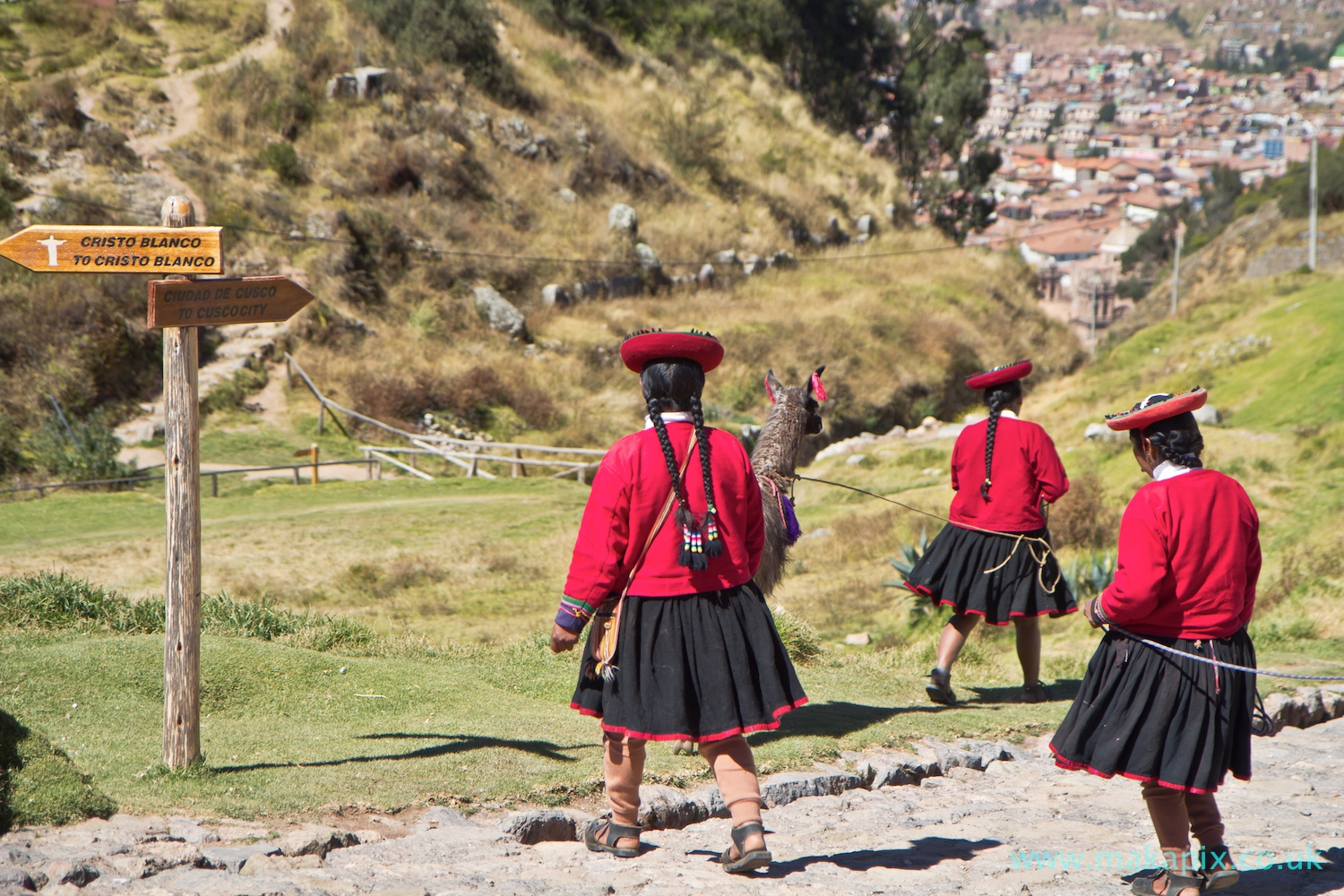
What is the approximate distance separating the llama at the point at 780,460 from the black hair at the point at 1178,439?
2254 mm

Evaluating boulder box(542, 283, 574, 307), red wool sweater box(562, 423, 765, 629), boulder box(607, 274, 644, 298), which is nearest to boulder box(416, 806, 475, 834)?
red wool sweater box(562, 423, 765, 629)

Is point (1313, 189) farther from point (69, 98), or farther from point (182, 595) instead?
point (182, 595)

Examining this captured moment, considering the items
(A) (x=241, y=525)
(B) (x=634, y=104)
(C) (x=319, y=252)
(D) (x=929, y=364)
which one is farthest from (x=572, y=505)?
(B) (x=634, y=104)

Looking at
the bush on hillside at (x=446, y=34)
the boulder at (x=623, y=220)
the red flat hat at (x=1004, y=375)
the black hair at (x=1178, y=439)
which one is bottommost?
the black hair at (x=1178, y=439)

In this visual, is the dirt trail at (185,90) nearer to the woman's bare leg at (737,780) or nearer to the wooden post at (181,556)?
the wooden post at (181,556)

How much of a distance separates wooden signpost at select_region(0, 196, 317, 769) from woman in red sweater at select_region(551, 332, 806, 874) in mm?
1963

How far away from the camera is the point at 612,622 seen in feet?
13.1

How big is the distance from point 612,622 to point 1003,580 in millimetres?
3449

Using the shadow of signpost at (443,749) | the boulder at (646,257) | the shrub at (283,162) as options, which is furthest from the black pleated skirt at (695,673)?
the boulder at (646,257)

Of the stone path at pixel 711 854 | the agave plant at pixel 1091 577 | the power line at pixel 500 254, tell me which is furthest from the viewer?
the power line at pixel 500 254

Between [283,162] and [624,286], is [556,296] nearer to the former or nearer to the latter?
[624,286]

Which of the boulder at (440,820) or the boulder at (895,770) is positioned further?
the boulder at (895,770)

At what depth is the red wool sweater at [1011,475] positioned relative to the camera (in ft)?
21.4

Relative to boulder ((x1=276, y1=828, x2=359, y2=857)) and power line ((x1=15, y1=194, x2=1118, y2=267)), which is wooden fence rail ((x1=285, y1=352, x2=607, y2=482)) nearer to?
power line ((x1=15, y1=194, x2=1118, y2=267))
